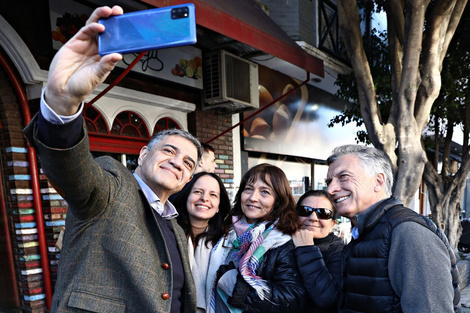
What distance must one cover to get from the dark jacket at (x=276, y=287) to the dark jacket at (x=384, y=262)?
0.30m

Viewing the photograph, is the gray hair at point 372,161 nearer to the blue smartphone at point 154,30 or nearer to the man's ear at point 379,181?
the man's ear at point 379,181

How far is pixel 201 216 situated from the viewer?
99.7 inches

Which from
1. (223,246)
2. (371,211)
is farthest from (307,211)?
(371,211)

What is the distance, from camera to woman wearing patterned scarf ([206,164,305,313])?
2023mm

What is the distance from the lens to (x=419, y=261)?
4.71 feet

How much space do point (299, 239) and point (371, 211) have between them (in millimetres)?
598

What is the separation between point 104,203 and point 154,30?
683 millimetres

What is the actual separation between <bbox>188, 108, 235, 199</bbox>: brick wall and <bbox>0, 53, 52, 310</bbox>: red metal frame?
257 centimetres

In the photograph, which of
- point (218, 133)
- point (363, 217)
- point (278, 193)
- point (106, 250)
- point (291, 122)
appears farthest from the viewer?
point (291, 122)

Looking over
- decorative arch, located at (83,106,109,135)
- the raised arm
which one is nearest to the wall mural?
decorative arch, located at (83,106,109,135)

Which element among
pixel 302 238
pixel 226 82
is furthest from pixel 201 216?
pixel 226 82

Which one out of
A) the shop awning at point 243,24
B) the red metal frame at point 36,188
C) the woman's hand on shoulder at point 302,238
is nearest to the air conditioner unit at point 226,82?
the shop awning at point 243,24

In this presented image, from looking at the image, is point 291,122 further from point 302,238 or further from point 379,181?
point 379,181

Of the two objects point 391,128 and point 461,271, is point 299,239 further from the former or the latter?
point 461,271
